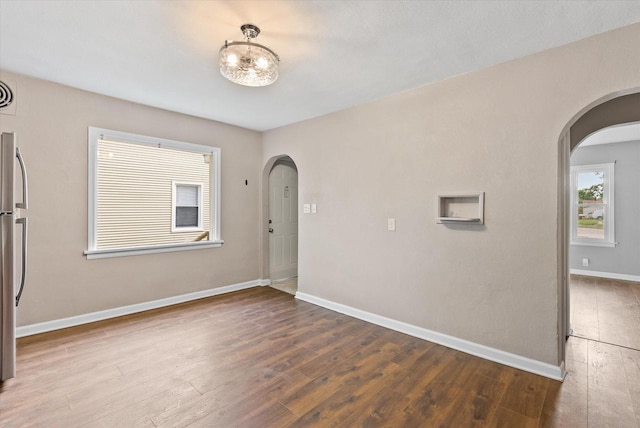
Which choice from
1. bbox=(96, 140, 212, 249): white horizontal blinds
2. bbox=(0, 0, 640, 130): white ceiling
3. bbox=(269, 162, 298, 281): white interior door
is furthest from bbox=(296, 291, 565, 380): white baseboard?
bbox=(96, 140, 212, 249): white horizontal blinds

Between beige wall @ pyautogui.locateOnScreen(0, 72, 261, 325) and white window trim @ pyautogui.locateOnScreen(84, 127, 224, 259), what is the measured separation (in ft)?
0.20

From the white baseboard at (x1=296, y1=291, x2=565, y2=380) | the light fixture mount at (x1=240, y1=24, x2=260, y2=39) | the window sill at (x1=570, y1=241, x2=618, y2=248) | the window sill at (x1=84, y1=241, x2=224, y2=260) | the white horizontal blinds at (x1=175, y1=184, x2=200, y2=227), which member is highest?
the light fixture mount at (x1=240, y1=24, x2=260, y2=39)

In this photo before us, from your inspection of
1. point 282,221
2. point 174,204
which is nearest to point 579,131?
point 282,221

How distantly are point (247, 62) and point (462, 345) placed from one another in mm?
3015

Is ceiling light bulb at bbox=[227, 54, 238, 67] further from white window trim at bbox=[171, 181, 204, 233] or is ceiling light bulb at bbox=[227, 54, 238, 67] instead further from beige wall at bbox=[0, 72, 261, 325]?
white window trim at bbox=[171, 181, 204, 233]

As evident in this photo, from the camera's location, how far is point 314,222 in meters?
4.15

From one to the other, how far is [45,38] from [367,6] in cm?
240

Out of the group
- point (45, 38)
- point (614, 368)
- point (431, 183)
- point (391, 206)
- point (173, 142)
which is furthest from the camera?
point (173, 142)

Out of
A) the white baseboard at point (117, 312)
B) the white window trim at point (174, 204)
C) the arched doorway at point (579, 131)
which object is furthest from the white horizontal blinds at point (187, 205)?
the arched doorway at point (579, 131)

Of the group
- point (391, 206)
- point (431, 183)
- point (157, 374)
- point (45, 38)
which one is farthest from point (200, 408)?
point (45, 38)

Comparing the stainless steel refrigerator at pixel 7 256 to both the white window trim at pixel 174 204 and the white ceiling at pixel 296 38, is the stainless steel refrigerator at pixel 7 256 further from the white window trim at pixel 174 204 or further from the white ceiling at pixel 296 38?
the white window trim at pixel 174 204

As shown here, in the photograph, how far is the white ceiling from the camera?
6.18 ft

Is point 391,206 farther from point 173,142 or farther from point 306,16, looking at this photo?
point 173,142

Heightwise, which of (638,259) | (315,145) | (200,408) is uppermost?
(315,145)
